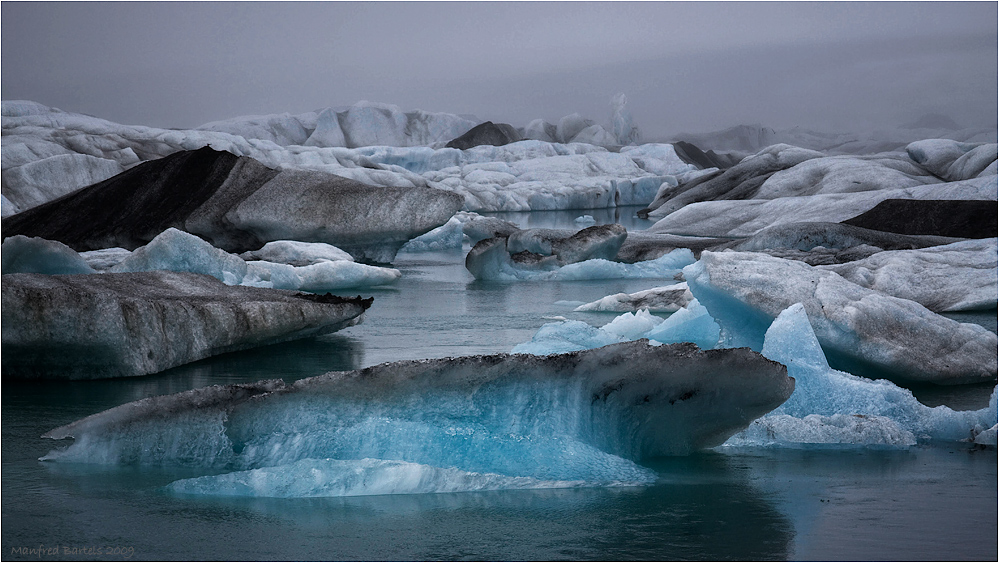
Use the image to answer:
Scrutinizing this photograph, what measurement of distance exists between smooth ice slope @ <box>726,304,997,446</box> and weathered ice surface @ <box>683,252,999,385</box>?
0.90 metres

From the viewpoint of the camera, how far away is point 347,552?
8.64 feet

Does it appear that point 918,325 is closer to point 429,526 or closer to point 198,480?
point 429,526

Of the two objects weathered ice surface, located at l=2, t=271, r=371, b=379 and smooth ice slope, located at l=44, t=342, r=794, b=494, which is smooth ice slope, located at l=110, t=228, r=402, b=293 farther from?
smooth ice slope, located at l=44, t=342, r=794, b=494

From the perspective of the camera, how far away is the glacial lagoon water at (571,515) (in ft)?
8.78

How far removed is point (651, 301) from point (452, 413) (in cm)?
512

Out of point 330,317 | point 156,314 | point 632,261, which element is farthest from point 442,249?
point 156,314

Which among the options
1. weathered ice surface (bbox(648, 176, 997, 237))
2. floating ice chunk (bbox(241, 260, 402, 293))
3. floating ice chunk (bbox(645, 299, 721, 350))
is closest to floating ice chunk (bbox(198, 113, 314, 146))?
weathered ice surface (bbox(648, 176, 997, 237))

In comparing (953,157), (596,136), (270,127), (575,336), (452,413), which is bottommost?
(452,413)

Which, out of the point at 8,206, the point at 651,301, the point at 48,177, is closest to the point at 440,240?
the point at 8,206

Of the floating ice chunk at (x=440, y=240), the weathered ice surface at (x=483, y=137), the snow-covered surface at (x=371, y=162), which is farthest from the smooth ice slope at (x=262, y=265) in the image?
the weathered ice surface at (x=483, y=137)

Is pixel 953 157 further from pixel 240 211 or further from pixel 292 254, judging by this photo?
pixel 292 254

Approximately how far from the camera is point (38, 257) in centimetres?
741

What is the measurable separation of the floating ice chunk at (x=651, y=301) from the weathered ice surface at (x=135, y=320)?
8.58 ft

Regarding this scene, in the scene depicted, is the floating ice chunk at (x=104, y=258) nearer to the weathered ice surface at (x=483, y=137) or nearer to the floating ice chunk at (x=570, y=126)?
the weathered ice surface at (x=483, y=137)
